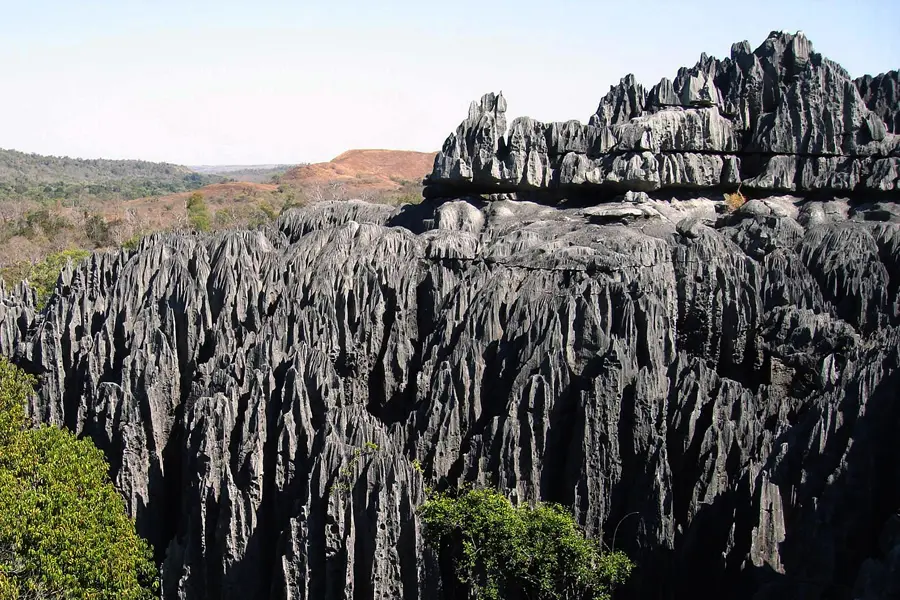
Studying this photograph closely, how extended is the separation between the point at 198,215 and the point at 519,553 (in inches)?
2524

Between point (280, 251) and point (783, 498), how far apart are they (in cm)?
2235

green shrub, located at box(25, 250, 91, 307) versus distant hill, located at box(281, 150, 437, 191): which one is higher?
distant hill, located at box(281, 150, 437, 191)

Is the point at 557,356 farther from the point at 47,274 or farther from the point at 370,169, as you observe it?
the point at 370,169

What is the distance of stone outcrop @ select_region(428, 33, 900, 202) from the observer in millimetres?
37781

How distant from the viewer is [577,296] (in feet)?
80.9

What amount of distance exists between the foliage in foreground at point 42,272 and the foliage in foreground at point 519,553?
1120 inches

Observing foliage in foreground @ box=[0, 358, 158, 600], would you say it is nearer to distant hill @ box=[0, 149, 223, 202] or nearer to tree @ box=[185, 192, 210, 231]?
tree @ box=[185, 192, 210, 231]

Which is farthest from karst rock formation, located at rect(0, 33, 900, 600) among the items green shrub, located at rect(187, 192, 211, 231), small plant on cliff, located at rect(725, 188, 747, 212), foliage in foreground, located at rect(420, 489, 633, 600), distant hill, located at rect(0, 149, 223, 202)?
distant hill, located at rect(0, 149, 223, 202)

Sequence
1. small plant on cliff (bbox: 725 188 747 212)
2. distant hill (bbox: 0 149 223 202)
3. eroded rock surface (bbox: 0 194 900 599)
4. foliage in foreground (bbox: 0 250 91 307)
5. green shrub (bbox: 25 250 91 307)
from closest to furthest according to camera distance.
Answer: eroded rock surface (bbox: 0 194 900 599) < small plant on cliff (bbox: 725 188 747 212) < green shrub (bbox: 25 250 91 307) < foliage in foreground (bbox: 0 250 91 307) < distant hill (bbox: 0 149 223 202)

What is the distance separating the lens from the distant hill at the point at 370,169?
412ft

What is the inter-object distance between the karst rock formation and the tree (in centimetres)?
3021

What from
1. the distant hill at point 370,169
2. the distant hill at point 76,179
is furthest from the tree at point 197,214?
the distant hill at point 370,169

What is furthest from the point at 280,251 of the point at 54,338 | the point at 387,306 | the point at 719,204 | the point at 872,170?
the point at 872,170

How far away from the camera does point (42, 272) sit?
4475 centimetres
